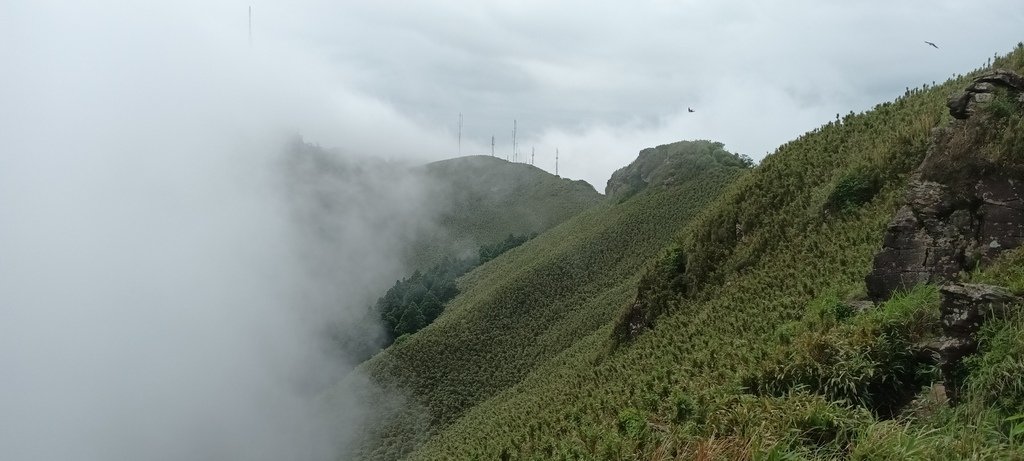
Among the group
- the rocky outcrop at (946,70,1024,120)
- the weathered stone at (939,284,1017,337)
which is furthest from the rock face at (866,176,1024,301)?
the weathered stone at (939,284,1017,337)

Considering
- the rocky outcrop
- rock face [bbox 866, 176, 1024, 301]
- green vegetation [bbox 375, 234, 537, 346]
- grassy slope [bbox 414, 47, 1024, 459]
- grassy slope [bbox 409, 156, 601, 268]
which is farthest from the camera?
grassy slope [bbox 409, 156, 601, 268]

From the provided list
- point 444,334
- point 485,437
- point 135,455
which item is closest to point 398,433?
point 444,334

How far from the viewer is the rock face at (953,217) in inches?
434

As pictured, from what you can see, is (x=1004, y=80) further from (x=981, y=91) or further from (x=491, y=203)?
(x=491, y=203)

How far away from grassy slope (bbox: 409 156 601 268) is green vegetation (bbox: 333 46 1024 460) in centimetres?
10091

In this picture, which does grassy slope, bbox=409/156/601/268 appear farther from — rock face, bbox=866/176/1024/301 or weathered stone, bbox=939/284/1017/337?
weathered stone, bbox=939/284/1017/337

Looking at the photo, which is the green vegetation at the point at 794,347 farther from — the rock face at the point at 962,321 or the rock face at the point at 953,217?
the rock face at the point at 953,217

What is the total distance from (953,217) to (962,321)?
13.4 ft

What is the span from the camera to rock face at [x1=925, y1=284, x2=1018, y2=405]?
826 cm

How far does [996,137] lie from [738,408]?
775cm

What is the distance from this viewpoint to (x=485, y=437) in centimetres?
2145

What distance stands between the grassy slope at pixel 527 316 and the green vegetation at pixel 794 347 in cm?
335

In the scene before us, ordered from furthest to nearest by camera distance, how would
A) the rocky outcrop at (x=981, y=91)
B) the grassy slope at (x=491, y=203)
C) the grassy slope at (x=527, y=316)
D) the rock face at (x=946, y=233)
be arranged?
the grassy slope at (x=491, y=203) < the grassy slope at (x=527, y=316) < the rocky outcrop at (x=981, y=91) < the rock face at (x=946, y=233)

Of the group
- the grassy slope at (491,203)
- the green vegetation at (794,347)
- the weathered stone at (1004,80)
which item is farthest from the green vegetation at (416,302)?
the weathered stone at (1004,80)
